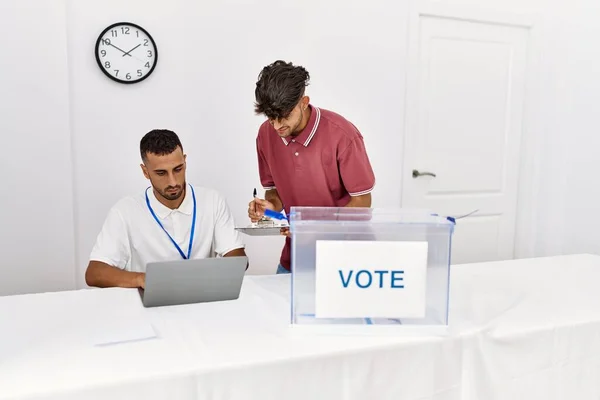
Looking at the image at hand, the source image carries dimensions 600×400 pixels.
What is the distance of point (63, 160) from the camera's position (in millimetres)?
2551

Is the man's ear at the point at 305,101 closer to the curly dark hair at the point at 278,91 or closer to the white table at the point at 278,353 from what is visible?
the curly dark hair at the point at 278,91

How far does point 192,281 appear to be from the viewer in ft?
4.36

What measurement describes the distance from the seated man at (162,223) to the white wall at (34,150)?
0.83m

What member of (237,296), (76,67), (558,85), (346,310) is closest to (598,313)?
(346,310)

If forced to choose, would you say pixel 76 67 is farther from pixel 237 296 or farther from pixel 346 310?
pixel 346 310

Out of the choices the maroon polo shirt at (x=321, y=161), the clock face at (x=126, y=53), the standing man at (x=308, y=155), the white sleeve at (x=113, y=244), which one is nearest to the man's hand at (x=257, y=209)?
the standing man at (x=308, y=155)

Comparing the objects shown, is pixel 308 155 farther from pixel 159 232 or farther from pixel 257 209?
pixel 159 232

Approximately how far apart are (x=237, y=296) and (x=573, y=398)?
Result: 0.89 metres

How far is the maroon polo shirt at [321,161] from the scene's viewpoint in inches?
74.1

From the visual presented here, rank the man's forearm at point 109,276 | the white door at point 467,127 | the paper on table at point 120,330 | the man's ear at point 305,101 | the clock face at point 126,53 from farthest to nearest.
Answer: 1. the white door at point 467,127
2. the clock face at point 126,53
3. the man's ear at point 305,101
4. the man's forearm at point 109,276
5. the paper on table at point 120,330

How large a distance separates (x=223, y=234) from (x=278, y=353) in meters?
1.01

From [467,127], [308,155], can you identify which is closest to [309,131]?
[308,155]

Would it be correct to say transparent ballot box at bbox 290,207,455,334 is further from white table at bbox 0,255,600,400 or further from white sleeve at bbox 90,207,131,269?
white sleeve at bbox 90,207,131,269

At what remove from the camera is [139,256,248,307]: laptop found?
50.6 inches
